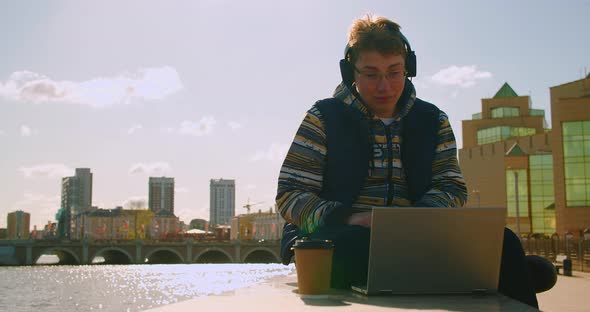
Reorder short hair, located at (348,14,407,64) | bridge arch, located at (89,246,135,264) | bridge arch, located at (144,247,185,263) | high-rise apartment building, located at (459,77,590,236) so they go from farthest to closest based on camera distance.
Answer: bridge arch, located at (89,246,135,264) → bridge arch, located at (144,247,185,263) → high-rise apartment building, located at (459,77,590,236) → short hair, located at (348,14,407,64)

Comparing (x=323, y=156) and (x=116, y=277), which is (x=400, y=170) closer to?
(x=323, y=156)

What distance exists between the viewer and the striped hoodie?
3.05m

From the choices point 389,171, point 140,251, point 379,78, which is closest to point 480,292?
point 389,171

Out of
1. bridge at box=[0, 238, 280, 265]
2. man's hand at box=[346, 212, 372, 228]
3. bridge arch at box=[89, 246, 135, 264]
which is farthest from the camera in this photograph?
bridge arch at box=[89, 246, 135, 264]

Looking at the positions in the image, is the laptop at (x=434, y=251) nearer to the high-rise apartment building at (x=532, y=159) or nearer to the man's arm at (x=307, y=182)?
the man's arm at (x=307, y=182)

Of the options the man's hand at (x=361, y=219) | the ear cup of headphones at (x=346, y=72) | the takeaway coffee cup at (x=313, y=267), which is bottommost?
the takeaway coffee cup at (x=313, y=267)

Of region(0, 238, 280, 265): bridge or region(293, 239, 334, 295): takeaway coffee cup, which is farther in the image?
region(0, 238, 280, 265): bridge

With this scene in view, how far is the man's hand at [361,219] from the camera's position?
2.88 m

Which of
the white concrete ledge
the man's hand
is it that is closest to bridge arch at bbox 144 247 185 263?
the man's hand

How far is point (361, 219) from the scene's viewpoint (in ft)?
9.49

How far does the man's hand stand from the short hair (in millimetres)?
745

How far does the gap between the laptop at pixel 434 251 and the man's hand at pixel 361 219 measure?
0.39 m

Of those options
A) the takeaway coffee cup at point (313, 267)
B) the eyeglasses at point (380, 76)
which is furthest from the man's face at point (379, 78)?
the takeaway coffee cup at point (313, 267)

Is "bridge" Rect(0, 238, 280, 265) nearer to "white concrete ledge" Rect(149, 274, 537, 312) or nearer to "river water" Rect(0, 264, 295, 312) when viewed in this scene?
"river water" Rect(0, 264, 295, 312)
